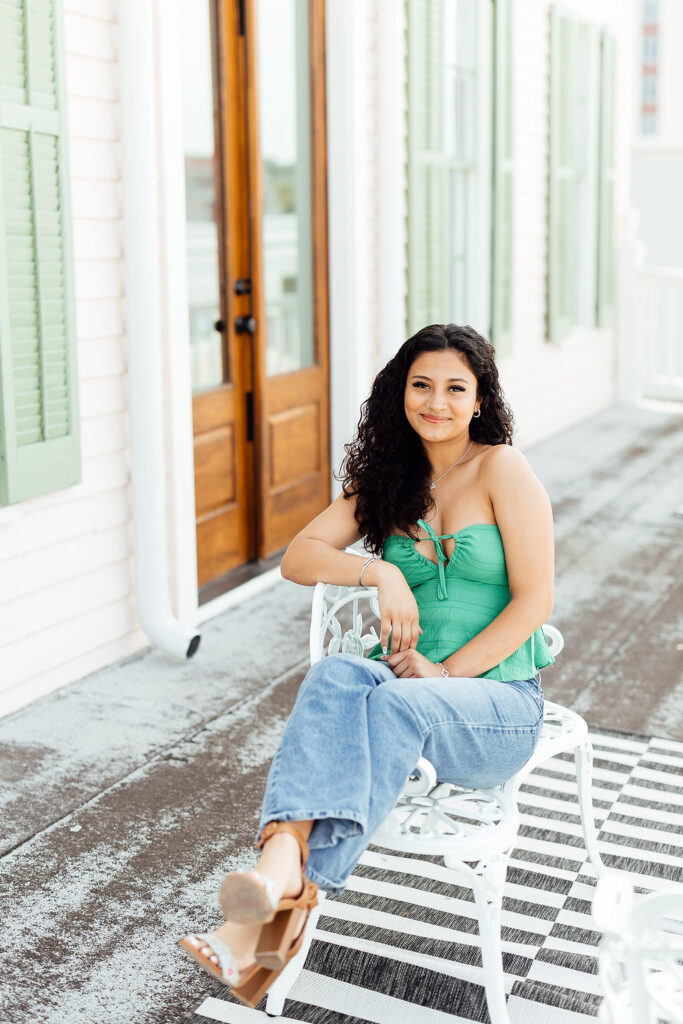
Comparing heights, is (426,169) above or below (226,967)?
above

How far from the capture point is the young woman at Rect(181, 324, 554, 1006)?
1.82m

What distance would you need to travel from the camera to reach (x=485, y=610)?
228 centimetres

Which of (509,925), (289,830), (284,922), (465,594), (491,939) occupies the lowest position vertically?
(509,925)

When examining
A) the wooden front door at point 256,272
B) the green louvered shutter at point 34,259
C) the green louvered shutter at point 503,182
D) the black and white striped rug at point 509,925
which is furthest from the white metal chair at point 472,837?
the green louvered shutter at point 503,182

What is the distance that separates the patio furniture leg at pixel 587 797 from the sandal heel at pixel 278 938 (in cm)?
82

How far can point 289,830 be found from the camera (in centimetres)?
183

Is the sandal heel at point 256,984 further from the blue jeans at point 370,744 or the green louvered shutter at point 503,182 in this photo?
the green louvered shutter at point 503,182

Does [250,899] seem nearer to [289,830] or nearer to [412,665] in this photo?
[289,830]

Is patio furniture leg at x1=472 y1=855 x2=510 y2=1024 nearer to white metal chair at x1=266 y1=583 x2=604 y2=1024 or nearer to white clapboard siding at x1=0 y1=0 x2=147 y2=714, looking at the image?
white metal chair at x1=266 y1=583 x2=604 y2=1024

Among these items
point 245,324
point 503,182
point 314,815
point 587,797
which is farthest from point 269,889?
point 503,182

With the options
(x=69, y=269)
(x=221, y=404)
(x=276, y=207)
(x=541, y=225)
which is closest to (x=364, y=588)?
(x=69, y=269)

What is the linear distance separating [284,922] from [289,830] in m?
0.13

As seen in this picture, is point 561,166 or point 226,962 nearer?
point 226,962

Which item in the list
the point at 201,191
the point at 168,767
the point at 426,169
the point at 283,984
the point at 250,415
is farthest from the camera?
the point at 426,169
